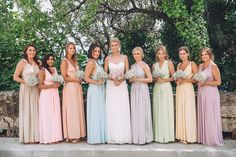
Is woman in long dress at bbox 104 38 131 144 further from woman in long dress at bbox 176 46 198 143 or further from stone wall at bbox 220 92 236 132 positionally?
stone wall at bbox 220 92 236 132

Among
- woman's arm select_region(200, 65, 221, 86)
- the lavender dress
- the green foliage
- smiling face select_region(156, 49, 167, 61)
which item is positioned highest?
the green foliage

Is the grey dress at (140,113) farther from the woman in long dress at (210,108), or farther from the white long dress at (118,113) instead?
the woman in long dress at (210,108)

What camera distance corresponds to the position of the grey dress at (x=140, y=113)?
8.48 meters

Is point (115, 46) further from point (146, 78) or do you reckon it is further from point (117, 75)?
point (146, 78)

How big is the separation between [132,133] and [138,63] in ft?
4.32

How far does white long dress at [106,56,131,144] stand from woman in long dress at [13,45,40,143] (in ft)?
4.49

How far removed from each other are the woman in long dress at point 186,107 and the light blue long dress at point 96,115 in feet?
4.61

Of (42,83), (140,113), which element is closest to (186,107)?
(140,113)

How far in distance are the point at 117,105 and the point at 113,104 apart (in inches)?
3.1

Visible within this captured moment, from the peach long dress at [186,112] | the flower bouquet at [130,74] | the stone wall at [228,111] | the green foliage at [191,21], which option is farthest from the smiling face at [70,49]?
the stone wall at [228,111]

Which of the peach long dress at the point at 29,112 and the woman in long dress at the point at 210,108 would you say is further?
the peach long dress at the point at 29,112

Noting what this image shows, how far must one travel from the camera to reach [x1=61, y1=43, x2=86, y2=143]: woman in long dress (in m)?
8.58

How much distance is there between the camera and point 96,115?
8.54 m

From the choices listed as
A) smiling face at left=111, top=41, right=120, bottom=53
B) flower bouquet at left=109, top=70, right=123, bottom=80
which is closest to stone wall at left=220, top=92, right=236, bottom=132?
flower bouquet at left=109, top=70, right=123, bottom=80
